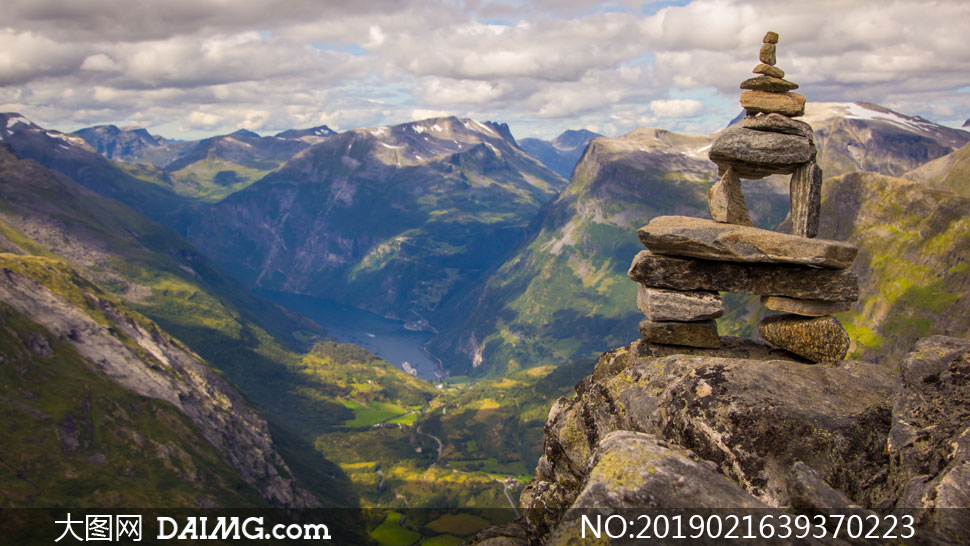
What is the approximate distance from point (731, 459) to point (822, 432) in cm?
317

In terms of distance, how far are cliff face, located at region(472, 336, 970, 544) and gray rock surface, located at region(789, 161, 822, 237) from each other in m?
6.76

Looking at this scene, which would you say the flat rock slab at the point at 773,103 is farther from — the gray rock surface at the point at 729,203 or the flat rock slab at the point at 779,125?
the gray rock surface at the point at 729,203

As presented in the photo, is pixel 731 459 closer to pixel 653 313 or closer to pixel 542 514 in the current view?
pixel 542 514

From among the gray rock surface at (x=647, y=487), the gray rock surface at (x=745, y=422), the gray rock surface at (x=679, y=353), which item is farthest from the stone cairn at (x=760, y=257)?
the gray rock surface at (x=647, y=487)

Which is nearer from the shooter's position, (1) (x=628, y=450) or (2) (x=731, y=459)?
(1) (x=628, y=450)

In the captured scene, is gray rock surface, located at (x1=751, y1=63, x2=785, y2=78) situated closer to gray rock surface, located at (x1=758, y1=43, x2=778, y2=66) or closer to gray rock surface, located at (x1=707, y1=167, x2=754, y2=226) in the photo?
gray rock surface, located at (x1=758, y1=43, x2=778, y2=66)

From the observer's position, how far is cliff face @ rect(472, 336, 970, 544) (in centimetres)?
1553

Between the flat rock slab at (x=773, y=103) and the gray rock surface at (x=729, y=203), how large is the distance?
336 centimetres

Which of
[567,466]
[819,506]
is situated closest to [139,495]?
[567,466]

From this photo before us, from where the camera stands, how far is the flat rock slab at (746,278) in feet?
85.9

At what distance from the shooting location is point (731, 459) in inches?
801

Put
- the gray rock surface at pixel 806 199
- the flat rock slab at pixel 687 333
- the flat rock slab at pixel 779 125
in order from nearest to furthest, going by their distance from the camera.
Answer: the flat rock slab at pixel 687 333
the gray rock surface at pixel 806 199
the flat rock slab at pixel 779 125

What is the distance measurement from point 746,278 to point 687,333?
379 cm

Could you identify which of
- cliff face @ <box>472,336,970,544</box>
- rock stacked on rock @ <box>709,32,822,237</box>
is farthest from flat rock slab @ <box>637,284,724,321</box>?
rock stacked on rock @ <box>709,32,822,237</box>
